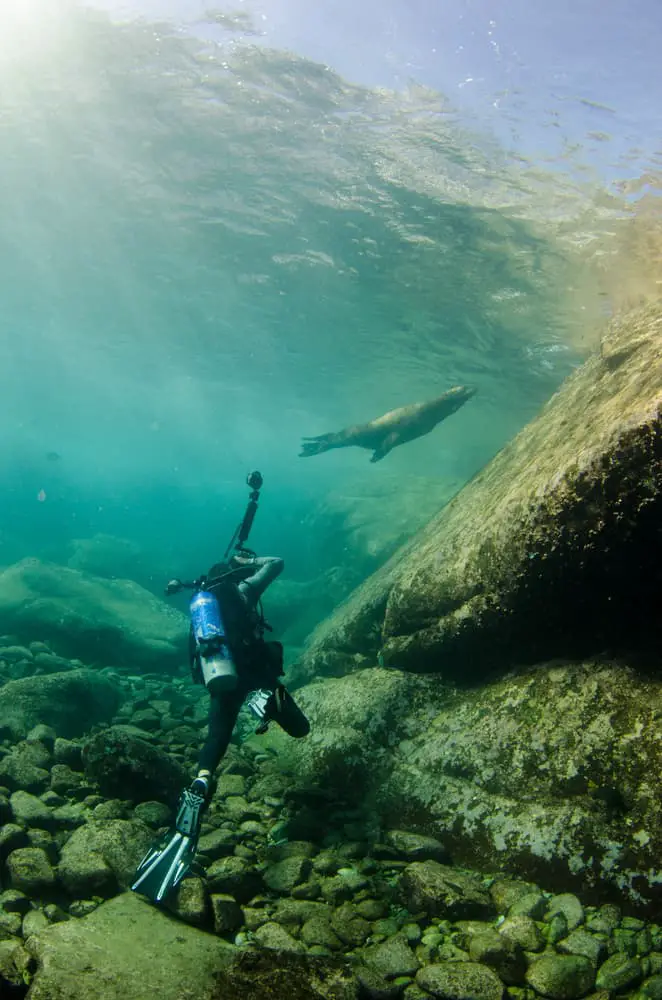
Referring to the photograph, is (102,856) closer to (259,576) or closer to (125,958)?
(125,958)

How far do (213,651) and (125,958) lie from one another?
2.34 metres

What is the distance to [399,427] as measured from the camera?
40.7ft

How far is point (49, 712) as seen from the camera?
21.7 feet

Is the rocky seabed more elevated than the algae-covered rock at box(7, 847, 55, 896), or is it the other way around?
the algae-covered rock at box(7, 847, 55, 896)

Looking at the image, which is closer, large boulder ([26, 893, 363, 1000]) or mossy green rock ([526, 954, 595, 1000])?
large boulder ([26, 893, 363, 1000])

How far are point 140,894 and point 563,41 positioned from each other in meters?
13.0

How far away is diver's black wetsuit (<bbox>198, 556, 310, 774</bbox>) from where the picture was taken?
15.2ft

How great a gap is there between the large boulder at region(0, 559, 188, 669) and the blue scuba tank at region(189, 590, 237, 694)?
7938mm

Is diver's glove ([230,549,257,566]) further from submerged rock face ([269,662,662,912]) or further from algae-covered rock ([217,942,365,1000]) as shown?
algae-covered rock ([217,942,365,1000])

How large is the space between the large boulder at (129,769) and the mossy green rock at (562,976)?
3.45 m

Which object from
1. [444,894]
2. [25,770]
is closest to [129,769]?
[25,770]

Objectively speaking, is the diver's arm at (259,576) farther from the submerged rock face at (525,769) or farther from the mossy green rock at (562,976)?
the mossy green rock at (562,976)

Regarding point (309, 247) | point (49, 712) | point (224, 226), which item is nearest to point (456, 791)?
point (49, 712)

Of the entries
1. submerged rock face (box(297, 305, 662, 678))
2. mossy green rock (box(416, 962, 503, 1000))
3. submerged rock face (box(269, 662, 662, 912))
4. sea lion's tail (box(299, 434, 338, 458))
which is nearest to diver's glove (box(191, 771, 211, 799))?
submerged rock face (box(269, 662, 662, 912))
